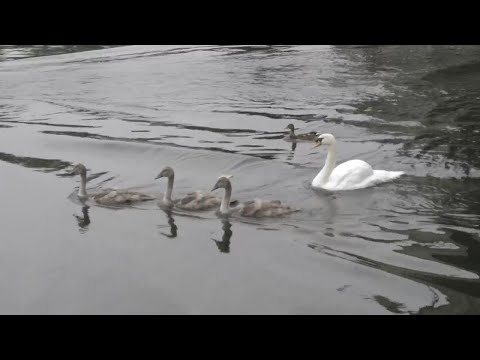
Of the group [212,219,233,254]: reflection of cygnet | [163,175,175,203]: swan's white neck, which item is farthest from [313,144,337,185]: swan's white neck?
[163,175,175,203]: swan's white neck

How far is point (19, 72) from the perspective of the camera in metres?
26.0

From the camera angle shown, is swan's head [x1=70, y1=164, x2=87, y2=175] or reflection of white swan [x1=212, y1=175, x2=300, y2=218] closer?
reflection of white swan [x1=212, y1=175, x2=300, y2=218]

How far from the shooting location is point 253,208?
1076 centimetres

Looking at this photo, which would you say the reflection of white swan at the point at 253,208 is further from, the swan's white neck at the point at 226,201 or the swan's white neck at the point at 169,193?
the swan's white neck at the point at 169,193

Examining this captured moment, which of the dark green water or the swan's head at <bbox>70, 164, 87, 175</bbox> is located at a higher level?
the swan's head at <bbox>70, 164, 87, 175</bbox>

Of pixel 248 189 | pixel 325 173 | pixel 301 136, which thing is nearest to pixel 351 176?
pixel 325 173

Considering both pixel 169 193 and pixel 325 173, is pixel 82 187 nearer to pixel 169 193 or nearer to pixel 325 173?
pixel 169 193

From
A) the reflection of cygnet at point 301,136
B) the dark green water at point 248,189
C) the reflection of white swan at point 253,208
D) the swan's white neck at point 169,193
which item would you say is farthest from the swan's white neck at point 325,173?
the reflection of cygnet at point 301,136

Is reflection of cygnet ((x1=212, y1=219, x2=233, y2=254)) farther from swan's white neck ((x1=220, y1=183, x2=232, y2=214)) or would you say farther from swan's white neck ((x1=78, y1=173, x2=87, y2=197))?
swan's white neck ((x1=78, y1=173, x2=87, y2=197))

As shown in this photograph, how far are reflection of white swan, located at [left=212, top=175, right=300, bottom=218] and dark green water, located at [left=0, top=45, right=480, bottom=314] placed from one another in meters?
0.17

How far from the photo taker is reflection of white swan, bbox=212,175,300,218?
10695mm

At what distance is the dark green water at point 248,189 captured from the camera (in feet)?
27.7

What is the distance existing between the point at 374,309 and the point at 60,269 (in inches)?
161

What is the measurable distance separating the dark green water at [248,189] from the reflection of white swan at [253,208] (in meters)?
0.17
